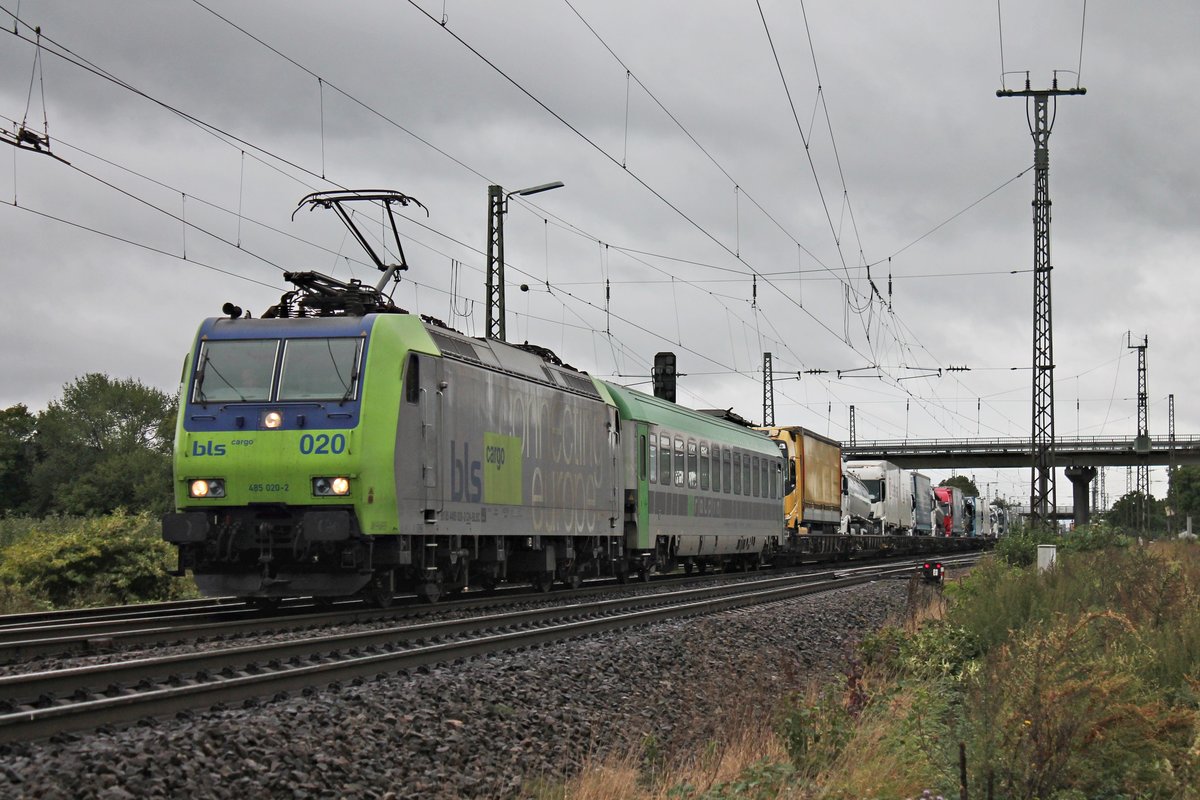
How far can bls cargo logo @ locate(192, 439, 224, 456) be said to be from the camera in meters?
14.1

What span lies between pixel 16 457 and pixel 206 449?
7507 cm

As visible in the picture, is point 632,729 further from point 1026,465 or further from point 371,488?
point 1026,465

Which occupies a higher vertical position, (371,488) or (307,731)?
(371,488)

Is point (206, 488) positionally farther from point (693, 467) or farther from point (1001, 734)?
point (693, 467)

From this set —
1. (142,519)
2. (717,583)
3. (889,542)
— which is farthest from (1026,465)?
(142,519)

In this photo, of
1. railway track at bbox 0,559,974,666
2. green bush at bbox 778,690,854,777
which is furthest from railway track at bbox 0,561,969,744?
green bush at bbox 778,690,854,777

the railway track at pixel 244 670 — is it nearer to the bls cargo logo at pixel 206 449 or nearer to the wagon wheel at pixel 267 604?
the wagon wheel at pixel 267 604

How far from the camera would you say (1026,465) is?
307ft

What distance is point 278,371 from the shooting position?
14.3m

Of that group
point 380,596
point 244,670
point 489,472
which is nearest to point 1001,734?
point 244,670

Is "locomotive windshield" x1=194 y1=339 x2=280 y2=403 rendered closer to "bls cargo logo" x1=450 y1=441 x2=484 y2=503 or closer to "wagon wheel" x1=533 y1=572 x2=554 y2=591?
"bls cargo logo" x1=450 y1=441 x2=484 y2=503

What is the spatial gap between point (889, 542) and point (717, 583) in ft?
80.0

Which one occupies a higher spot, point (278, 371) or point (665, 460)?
point (278, 371)

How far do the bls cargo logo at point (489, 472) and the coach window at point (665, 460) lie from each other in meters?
6.67
